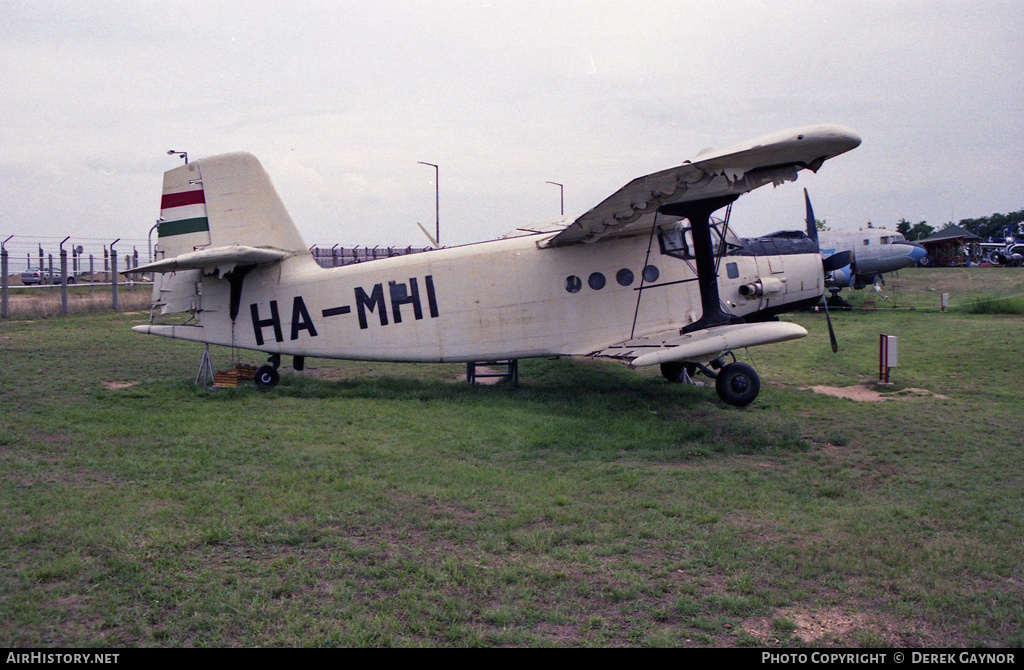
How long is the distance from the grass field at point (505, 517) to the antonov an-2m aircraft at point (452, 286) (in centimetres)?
106

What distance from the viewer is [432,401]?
11.6m

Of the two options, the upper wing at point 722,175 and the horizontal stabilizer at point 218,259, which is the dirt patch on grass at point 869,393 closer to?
the upper wing at point 722,175

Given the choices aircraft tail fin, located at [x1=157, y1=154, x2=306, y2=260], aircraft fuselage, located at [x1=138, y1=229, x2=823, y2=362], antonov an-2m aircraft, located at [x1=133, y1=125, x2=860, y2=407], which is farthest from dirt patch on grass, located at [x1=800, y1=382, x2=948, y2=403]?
aircraft tail fin, located at [x1=157, y1=154, x2=306, y2=260]

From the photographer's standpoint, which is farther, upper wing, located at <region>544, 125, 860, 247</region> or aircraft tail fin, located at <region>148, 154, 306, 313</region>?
aircraft tail fin, located at <region>148, 154, 306, 313</region>

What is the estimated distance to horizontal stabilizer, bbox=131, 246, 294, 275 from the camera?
11594mm

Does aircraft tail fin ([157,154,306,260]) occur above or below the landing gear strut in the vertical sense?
above

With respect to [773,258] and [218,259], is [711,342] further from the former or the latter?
[218,259]

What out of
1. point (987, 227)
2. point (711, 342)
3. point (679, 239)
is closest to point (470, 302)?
point (679, 239)

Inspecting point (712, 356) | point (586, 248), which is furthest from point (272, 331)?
point (712, 356)

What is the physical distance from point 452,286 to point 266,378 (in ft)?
12.2

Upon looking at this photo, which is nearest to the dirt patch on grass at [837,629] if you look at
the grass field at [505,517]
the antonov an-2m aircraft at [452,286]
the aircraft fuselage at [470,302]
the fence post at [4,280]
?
the grass field at [505,517]

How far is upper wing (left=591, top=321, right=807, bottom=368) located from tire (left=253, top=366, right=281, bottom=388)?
6167 millimetres

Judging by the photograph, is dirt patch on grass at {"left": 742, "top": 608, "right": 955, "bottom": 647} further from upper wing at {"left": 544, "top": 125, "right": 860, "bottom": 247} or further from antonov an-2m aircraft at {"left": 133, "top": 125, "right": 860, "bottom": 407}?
antonov an-2m aircraft at {"left": 133, "top": 125, "right": 860, "bottom": 407}
